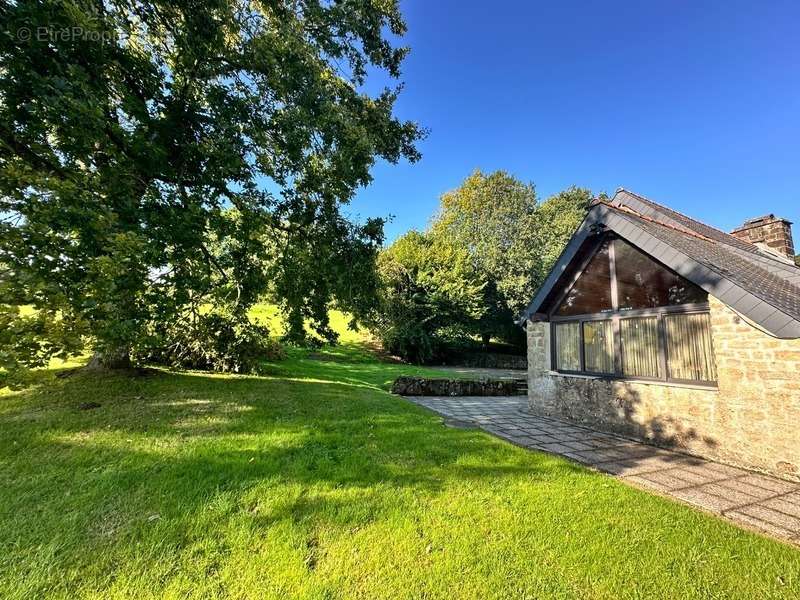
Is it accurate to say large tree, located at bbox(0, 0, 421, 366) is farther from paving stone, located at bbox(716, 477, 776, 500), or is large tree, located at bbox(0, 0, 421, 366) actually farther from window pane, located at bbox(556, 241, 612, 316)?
paving stone, located at bbox(716, 477, 776, 500)

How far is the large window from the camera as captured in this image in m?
6.24

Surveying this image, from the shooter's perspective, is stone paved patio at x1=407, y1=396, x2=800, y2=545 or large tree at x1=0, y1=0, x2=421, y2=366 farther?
large tree at x1=0, y1=0, x2=421, y2=366

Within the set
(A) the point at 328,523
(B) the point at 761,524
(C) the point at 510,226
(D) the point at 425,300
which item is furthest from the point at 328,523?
(C) the point at 510,226

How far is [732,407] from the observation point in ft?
18.1

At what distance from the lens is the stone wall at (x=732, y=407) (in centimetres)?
496

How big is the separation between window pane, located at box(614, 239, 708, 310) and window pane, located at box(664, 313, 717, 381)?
13.8 inches

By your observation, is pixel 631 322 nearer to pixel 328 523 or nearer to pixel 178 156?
pixel 328 523

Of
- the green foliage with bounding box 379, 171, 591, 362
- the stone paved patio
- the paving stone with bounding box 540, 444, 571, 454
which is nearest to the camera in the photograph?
the stone paved patio

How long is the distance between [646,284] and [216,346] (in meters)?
11.3

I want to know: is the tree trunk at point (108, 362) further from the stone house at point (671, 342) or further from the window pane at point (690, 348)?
the window pane at point (690, 348)

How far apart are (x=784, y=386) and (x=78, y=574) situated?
8019 mm

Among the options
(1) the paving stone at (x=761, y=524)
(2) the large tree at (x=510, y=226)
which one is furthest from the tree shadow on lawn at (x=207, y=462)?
(2) the large tree at (x=510, y=226)

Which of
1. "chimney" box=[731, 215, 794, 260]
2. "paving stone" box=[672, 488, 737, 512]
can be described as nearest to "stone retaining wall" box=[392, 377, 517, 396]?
"paving stone" box=[672, 488, 737, 512]

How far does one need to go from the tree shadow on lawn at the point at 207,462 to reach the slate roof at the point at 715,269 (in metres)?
3.45
